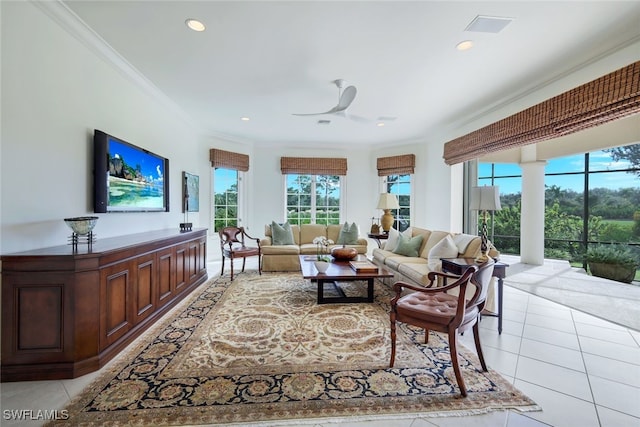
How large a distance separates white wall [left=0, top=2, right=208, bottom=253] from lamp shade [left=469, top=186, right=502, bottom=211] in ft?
12.8

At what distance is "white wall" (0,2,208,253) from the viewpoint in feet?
6.14

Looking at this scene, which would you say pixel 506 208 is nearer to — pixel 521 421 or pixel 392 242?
pixel 392 242

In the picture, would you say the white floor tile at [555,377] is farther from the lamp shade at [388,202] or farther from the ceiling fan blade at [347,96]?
the lamp shade at [388,202]

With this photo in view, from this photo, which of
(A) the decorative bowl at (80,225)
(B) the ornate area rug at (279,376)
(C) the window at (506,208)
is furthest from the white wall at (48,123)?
(C) the window at (506,208)

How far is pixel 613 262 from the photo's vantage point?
509 centimetres

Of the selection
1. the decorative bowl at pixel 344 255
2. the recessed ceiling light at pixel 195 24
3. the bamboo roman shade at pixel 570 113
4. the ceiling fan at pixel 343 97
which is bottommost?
the decorative bowl at pixel 344 255

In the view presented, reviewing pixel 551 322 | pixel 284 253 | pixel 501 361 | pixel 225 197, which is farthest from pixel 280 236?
pixel 551 322

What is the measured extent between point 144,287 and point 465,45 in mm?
3815

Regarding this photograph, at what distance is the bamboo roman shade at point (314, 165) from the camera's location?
6.44 metres

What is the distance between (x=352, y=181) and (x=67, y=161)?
5398 millimetres

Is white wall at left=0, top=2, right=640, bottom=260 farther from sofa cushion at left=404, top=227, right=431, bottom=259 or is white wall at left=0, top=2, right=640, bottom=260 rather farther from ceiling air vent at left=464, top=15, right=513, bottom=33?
sofa cushion at left=404, top=227, right=431, bottom=259

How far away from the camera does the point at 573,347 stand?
2379 millimetres

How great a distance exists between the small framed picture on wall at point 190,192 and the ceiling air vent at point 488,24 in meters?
4.42

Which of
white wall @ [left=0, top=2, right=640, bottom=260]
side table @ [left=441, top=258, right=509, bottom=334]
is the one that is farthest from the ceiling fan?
side table @ [left=441, top=258, right=509, bottom=334]
